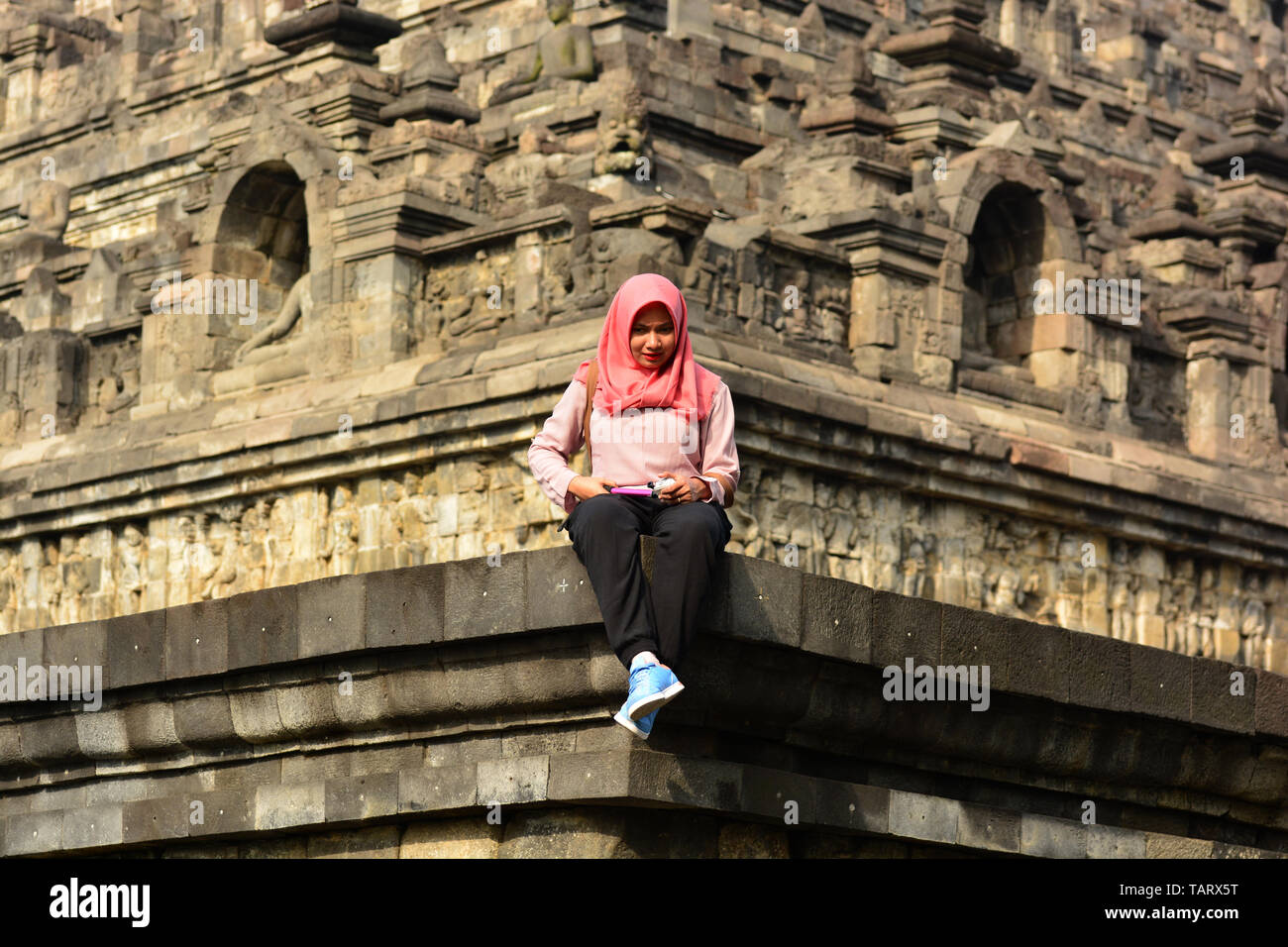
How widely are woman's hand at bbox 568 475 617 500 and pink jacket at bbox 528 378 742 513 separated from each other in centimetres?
3

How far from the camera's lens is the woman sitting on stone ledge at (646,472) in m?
12.0

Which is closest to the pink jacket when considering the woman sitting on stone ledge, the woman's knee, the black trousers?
the woman sitting on stone ledge

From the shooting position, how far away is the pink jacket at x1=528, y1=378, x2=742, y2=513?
12484 millimetres

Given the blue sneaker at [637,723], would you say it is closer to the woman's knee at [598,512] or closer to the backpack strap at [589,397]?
the woman's knee at [598,512]

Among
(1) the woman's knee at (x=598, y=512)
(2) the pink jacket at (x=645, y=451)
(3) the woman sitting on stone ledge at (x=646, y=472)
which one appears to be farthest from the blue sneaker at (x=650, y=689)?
(2) the pink jacket at (x=645, y=451)

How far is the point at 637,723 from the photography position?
471 inches

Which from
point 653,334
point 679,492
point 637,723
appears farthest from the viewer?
point 653,334

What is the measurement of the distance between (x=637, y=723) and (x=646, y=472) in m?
1.11

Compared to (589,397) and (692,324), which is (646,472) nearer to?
(589,397)

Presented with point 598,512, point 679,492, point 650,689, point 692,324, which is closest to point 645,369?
point 679,492

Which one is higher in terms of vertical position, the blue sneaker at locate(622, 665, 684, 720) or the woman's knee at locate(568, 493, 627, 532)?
the woman's knee at locate(568, 493, 627, 532)

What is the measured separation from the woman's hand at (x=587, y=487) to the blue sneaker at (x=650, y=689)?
0.85 metres

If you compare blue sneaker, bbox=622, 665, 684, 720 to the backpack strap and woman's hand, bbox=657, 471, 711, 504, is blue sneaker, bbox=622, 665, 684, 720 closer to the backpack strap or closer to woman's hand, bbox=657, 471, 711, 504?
woman's hand, bbox=657, 471, 711, 504
